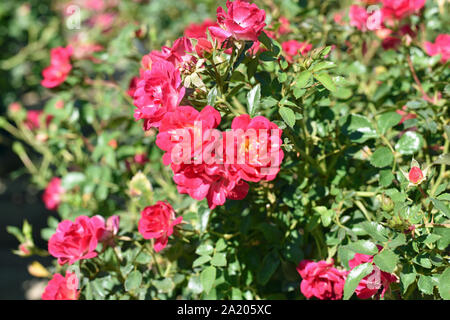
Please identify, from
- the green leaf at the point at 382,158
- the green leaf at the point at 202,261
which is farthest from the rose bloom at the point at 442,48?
the green leaf at the point at 202,261

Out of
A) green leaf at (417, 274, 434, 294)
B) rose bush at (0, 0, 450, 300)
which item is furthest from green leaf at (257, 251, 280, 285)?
green leaf at (417, 274, 434, 294)

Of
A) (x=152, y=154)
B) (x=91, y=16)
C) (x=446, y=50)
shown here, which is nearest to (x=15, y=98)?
(x=91, y=16)

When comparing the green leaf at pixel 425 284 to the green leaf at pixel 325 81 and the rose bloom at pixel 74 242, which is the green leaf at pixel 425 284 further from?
the rose bloom at pixel 74 242

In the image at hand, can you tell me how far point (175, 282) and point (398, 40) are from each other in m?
1.05

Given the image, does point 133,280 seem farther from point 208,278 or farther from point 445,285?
point 445,285

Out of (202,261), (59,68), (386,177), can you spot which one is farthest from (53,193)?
(386,177)

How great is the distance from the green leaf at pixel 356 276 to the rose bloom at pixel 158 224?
40 centimetres

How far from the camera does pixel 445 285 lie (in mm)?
805

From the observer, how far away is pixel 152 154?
4.69ft

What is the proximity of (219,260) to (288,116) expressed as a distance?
38 cm

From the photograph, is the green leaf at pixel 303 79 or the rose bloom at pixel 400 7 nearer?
the green leaf at pixel 303 79

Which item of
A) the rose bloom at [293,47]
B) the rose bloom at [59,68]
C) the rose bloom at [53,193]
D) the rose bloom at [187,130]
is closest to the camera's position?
the rose bloom at [187,130]

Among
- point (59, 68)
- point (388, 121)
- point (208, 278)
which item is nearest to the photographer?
point (208, 278)

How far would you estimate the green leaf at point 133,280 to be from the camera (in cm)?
99
